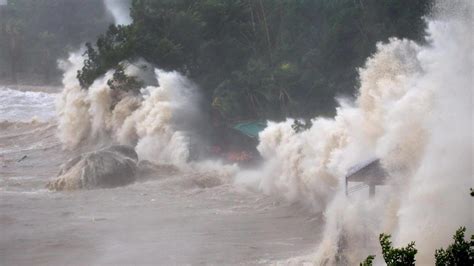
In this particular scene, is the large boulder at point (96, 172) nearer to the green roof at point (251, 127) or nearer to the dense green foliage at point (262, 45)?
the green roof at point (251, 127)

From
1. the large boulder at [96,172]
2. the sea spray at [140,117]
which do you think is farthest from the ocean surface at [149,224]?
the sea spray at [140,117]

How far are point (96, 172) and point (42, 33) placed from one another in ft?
146

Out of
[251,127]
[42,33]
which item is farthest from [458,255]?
[42,33]

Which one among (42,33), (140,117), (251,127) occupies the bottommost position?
(251,127)

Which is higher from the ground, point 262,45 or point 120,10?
point 120,10

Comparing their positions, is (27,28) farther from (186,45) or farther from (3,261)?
(3,261)

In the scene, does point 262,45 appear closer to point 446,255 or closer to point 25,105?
point 25,105

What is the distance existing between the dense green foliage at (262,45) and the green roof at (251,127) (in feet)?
2.88

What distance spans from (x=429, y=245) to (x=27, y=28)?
55775 millimetres

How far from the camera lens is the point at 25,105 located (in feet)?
146

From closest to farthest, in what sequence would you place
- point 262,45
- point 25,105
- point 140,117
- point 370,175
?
point 370,175 → point 140,117 → point 262,45 → point 25,105

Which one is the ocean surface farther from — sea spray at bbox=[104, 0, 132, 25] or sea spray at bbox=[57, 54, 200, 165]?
sea spray at bbox=[104, 0, 132, 25]

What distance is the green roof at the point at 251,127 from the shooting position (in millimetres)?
26531

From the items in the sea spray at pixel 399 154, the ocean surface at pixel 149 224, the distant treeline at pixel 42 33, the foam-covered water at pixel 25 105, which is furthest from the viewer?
the distant treeline at pixel 42 33
